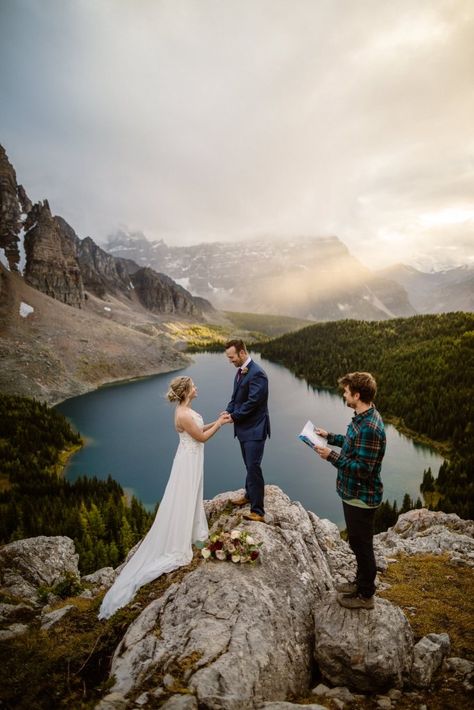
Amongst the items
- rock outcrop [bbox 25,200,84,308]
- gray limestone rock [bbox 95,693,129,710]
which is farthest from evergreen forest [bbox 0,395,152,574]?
rock outcrop [bbox 25,200,84,308]

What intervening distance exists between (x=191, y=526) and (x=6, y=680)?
11.5 ft

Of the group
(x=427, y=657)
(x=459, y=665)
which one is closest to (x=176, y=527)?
(x=427, y=657)

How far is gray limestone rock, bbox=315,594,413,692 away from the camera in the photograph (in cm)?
509

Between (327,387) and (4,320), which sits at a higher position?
(4,320)

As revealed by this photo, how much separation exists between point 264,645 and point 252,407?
3.92m

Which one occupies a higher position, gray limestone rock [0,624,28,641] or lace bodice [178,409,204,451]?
lace bodice [178,409,204,451]

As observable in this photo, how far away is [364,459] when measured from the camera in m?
5.40

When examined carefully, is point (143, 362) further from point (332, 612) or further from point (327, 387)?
point (332, 612)

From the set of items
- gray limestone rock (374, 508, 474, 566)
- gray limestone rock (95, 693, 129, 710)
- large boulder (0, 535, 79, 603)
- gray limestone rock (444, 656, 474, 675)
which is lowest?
large boulder (0, 535, 79, 603)

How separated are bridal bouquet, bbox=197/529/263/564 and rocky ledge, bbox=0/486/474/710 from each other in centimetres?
18

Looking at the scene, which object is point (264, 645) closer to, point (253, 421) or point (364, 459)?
point (364, 459)

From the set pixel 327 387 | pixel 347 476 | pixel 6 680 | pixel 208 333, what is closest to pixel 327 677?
pixel 347 476

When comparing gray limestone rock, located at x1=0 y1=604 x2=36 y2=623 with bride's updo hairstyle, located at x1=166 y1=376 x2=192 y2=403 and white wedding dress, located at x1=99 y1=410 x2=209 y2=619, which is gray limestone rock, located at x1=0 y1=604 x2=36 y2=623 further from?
bride's updo hairstyle, located at x1=166 y1=376 x2=192 y2=403

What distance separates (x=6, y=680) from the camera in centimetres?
527
